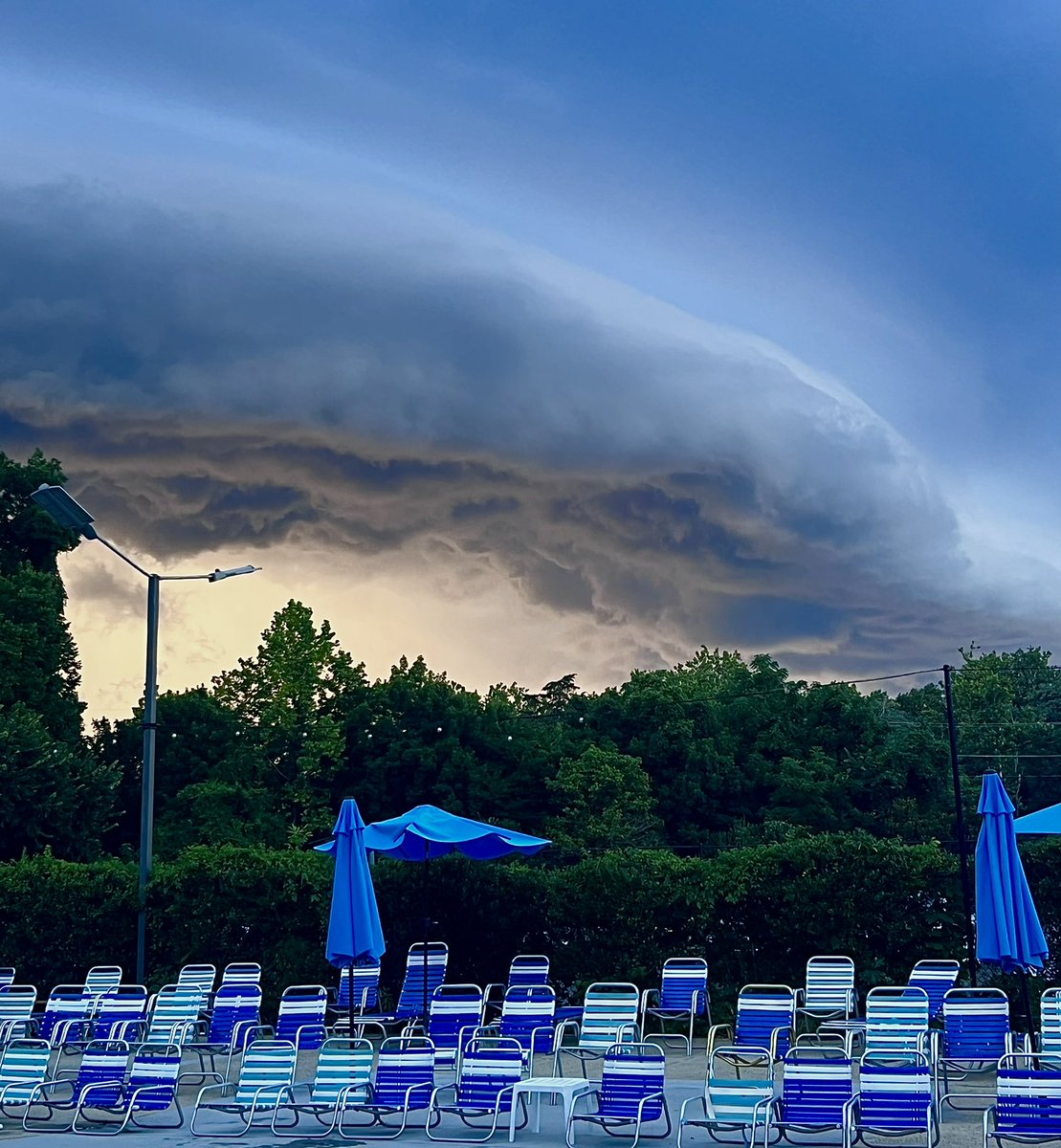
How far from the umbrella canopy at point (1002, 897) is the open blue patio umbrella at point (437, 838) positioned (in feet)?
20.7

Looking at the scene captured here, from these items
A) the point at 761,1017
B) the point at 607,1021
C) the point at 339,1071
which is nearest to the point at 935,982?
the point at 761,1017

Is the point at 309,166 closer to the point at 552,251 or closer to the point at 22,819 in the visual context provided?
the point at 552,251

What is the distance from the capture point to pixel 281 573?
32.6 meters

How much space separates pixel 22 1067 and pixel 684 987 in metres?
7.70

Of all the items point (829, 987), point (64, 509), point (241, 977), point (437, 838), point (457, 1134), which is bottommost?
point (457, 1134)

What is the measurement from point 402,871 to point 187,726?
1163 inches

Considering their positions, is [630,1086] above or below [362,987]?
below

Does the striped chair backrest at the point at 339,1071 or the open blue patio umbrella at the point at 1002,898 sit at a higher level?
the open blue patio umbrella at the point at 1002,898

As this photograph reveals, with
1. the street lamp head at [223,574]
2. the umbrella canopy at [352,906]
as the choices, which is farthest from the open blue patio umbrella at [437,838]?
the street lamp head at [223,574]

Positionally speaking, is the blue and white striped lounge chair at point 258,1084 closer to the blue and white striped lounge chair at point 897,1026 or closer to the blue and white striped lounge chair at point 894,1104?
the blue and white striped lounge chair at point 894,1104

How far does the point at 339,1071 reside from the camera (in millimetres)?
11992

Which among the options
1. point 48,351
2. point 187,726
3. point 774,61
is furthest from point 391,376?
point 187,726

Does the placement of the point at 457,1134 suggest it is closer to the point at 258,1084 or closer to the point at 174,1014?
the point at 258,1084

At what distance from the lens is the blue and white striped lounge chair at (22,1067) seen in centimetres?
1282
